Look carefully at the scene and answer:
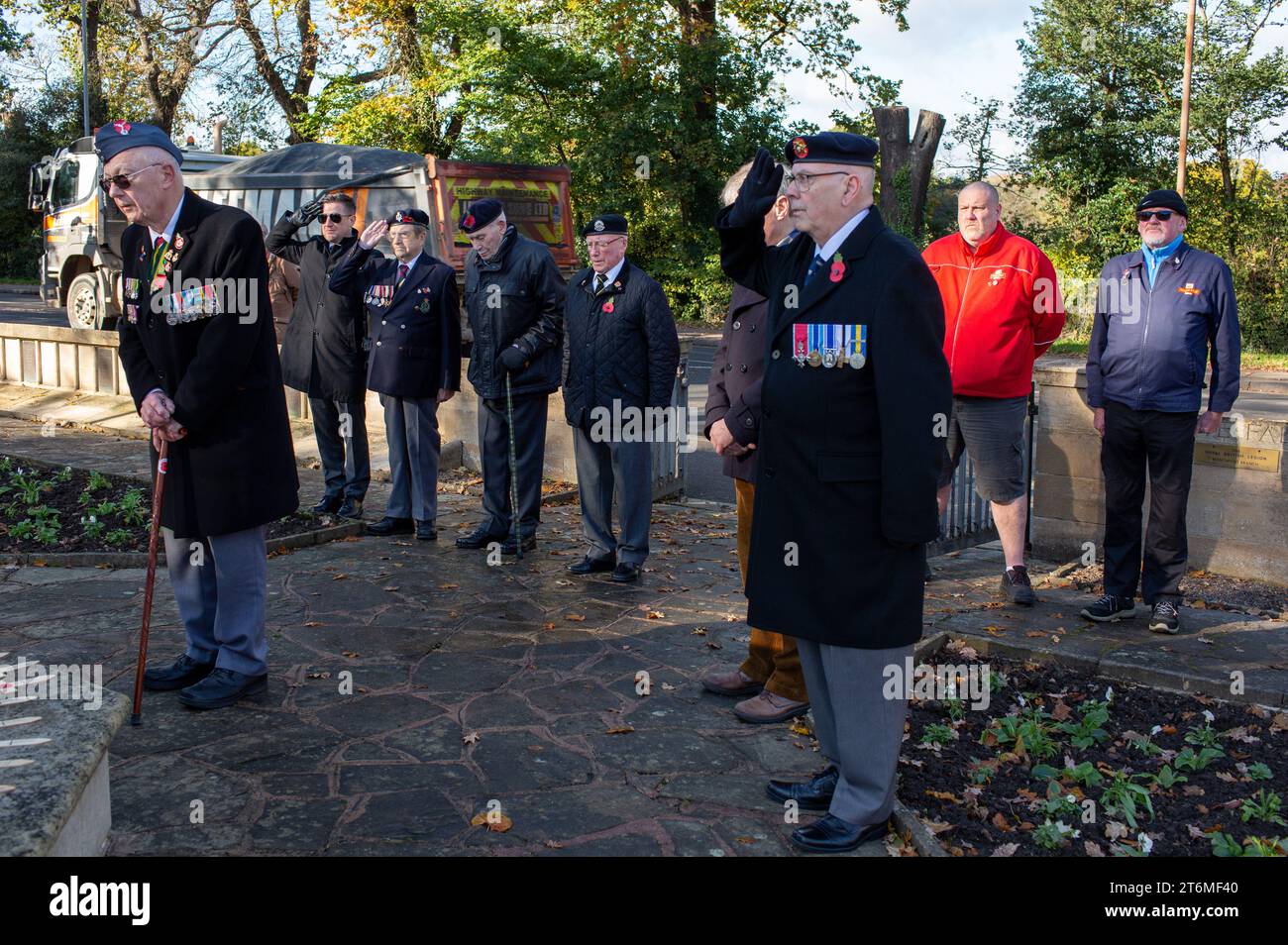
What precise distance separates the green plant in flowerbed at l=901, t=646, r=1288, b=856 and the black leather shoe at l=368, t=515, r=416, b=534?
427 cm

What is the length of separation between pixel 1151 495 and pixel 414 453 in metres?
4.56

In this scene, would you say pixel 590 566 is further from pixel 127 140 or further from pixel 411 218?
pixel 127 140

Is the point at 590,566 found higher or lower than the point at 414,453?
lower

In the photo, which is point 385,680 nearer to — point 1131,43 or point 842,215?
point 842,215

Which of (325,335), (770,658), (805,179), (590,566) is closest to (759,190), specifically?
(805,179)

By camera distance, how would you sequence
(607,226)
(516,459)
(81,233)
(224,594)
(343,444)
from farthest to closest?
1. (81,233)
2. (343,444)
3. (516,459)
4. (607,226)
5. (224,594)

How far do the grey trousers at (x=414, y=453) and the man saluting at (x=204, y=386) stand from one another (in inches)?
116

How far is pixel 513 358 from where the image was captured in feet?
25.0

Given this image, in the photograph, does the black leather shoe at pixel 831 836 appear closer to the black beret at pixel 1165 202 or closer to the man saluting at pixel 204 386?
the man saluting at pixel 204 386

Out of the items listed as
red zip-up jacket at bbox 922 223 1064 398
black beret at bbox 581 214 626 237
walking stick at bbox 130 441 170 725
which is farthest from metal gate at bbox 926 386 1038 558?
walking stick at bbox 130 441 170 725

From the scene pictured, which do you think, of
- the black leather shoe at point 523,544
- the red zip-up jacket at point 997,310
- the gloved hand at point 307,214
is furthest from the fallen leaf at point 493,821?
the gloved hand at point 307,214

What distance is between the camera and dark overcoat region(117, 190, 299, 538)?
188 inches

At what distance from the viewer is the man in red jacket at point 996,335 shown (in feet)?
21.2
